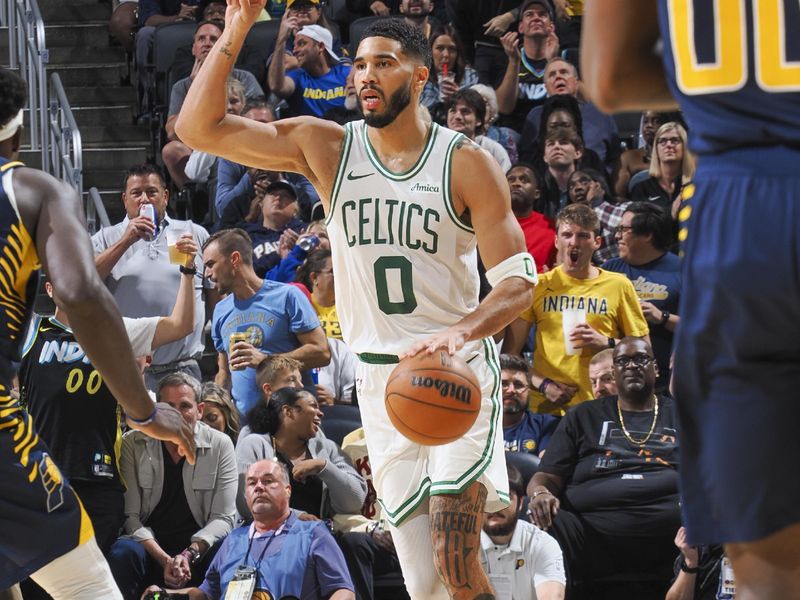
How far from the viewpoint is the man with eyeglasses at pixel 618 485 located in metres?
7.76

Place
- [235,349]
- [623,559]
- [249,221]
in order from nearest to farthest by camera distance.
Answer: [623,559], [235,349], [249,221]

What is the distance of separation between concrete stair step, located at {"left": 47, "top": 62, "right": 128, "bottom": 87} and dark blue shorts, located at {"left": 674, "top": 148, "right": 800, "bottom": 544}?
12.1 meters

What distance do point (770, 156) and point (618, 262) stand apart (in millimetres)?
7331

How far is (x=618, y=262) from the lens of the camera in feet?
30.8

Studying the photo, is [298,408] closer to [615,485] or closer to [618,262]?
[615,485]

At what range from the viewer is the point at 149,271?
359 inches

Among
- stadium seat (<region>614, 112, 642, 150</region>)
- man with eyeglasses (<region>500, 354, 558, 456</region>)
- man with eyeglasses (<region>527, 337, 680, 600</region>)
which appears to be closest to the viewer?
man with eyeglasses (<region>527, 337, 680, 600</region>)

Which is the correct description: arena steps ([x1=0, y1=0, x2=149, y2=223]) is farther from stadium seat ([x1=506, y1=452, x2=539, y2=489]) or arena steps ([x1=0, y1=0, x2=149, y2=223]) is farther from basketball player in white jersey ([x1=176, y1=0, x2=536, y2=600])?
basketball player in white jersey ([x1=176, y1=0, x2=536, y2=600])

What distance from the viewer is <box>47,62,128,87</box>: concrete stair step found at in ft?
44.1

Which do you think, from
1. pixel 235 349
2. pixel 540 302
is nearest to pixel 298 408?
pixel 235 349

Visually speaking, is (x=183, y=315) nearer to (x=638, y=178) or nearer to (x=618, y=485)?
(x=618, y=485)

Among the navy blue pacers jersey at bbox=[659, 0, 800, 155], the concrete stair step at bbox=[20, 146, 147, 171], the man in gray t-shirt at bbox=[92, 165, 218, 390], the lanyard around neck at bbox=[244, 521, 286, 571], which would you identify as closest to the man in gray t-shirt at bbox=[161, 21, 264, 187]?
the concrete stair step at bbox=[20, 146, 147, 171]

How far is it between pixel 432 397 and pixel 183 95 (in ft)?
24.2

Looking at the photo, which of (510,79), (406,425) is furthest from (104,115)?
(406,425)
